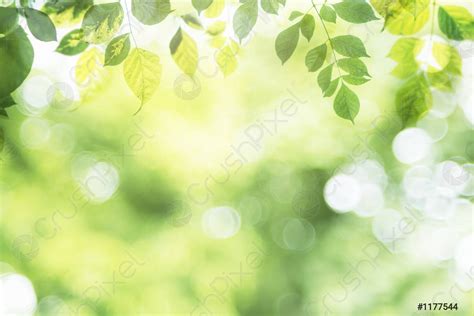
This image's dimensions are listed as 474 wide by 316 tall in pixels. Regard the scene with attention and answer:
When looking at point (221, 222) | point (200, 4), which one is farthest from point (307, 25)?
point (221, 222)

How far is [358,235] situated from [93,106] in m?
3.28

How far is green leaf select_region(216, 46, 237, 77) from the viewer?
69 cm

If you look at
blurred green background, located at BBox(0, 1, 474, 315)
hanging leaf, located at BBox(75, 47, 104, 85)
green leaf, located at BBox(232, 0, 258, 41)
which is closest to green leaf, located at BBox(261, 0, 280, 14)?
green leaf, located at BBox(232, 0, 258, 41)

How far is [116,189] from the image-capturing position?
5113 mm

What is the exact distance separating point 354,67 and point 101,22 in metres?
0.34

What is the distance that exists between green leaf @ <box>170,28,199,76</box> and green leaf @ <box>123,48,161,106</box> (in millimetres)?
47

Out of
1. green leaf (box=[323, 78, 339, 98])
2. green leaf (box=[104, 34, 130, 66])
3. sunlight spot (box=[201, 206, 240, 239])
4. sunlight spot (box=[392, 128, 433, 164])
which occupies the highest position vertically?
green leaf (box=[104, 34, 130, 66])

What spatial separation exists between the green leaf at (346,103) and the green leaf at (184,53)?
217 mm

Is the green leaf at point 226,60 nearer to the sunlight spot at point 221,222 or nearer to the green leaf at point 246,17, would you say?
the green leaf at point 246,17

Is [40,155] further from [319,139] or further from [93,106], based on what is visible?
[319,139]

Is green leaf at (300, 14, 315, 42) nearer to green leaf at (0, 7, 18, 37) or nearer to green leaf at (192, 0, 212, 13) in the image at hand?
green leaf at (192, 0, 212, 13)

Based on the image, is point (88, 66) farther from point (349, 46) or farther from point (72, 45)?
point (349, 46)

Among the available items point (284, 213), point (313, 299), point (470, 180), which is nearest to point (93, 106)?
point (284, 213)

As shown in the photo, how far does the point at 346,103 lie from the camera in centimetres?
67
